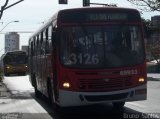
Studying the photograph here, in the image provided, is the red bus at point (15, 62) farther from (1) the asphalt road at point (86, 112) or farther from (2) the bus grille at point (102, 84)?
A: (2) the bus grille at point (102, 84)

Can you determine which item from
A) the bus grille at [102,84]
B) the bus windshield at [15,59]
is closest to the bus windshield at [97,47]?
the bus grille at [102,84]

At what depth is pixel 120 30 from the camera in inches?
570

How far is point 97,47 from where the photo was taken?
558 inches

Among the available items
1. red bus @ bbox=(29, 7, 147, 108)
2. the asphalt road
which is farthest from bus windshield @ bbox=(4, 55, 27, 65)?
red bus @ bbox=(29, 7, 147, 108)

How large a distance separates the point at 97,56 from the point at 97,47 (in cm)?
25

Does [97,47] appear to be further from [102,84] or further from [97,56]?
[102,84]

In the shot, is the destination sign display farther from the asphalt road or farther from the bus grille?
the asphalt road

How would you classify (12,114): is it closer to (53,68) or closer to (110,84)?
(53,68)

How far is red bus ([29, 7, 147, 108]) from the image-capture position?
13914 mm

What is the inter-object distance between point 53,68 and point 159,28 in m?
39.5

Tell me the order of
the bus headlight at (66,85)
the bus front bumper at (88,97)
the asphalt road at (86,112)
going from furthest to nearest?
1. the asphalt road at (86,112)
2. the bus headlight at (66,85)
3. the bus front bumper at (88,97)

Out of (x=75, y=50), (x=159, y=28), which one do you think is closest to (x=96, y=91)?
(x=75, y=50)

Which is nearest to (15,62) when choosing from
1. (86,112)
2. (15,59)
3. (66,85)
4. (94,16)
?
(15,59)

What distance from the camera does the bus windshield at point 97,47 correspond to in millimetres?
14070
